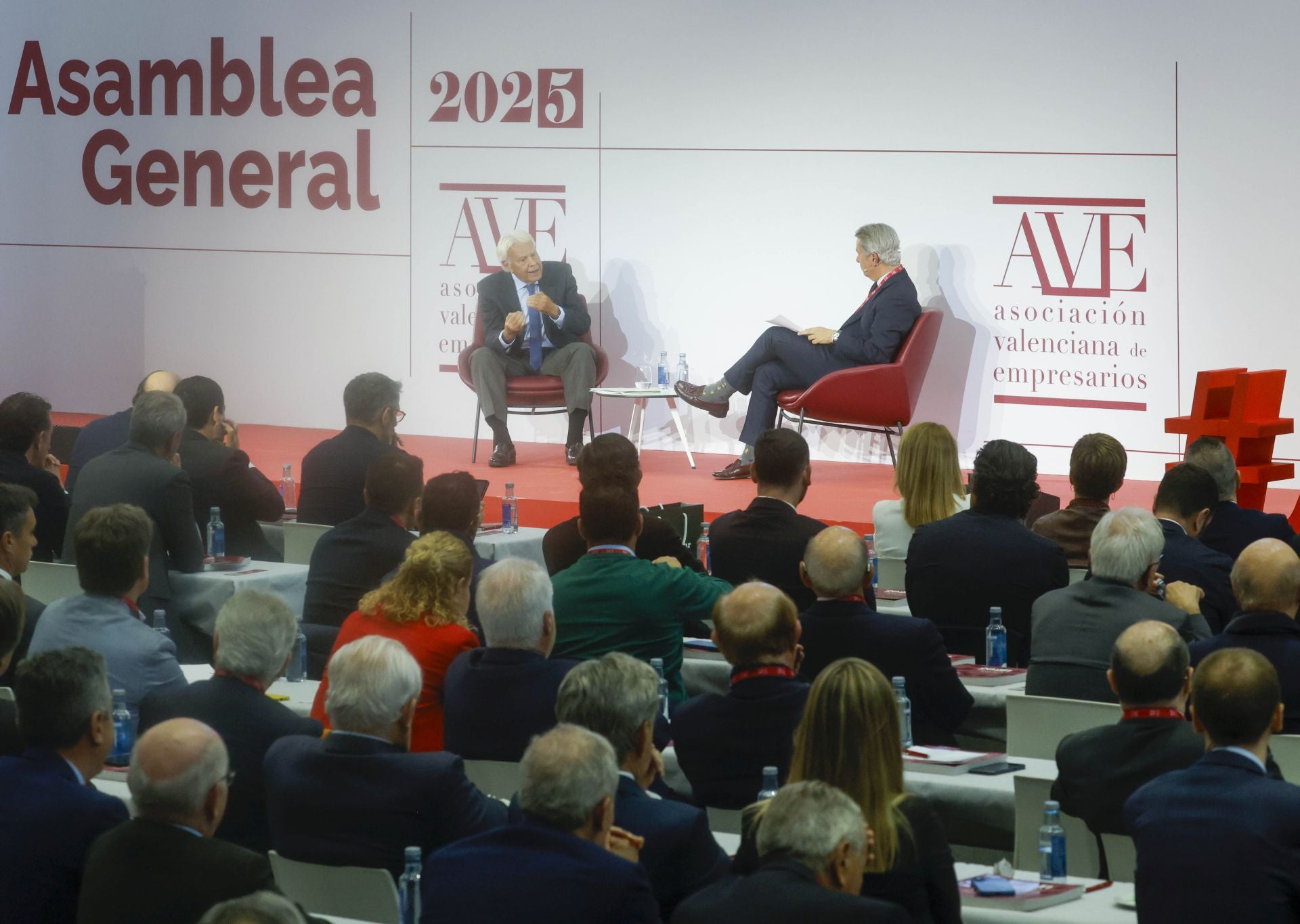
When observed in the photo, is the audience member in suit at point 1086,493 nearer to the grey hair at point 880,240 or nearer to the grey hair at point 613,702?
the grey hair at point 613,702

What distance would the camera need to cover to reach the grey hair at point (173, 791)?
2803mm

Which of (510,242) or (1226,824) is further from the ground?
(510,242)

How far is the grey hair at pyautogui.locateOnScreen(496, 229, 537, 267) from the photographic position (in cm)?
1021

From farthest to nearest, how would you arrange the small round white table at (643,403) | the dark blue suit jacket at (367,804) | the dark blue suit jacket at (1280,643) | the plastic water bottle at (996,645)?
the small round white table at (643,403)
the plastic water bottle at (996,645)
the dark blue suit jacket at (1280,643)
the dark blue suit jacket at (367,804)

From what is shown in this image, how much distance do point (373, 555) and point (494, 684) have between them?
156 cm

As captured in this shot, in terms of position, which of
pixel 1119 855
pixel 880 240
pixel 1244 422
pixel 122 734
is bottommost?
pixel 1119 855

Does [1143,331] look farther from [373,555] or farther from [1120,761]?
[1120,761]

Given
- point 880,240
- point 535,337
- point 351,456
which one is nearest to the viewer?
point 351,456

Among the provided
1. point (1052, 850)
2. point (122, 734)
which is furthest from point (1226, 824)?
point (122, 734)

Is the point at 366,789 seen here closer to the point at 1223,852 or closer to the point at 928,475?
the point at 1223,852

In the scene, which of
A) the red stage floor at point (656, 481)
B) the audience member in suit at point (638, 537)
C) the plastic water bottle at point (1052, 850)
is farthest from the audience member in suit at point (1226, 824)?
the red stage floor at point (656, 481)

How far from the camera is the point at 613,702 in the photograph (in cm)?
319

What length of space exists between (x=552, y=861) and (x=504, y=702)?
1.31 m

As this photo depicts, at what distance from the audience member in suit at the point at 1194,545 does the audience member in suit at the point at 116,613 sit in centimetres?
284
